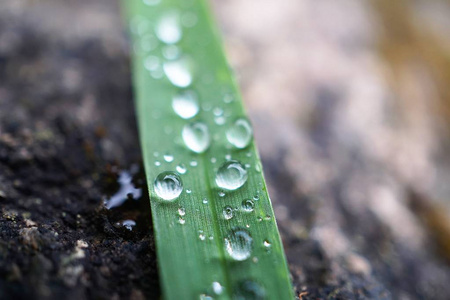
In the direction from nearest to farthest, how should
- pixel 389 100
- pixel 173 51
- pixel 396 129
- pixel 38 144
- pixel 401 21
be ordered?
1. pixel 38 144
2. pixel 173 51
3. pixel 396 129
4. pixel 389 100
5. pixel 401 21

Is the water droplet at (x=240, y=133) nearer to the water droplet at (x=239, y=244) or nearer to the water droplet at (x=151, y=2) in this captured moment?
the water droplet at (x=239, y=244)

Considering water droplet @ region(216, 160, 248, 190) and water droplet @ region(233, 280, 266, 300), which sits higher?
water droplet @ region(216, 160, 248, 190)

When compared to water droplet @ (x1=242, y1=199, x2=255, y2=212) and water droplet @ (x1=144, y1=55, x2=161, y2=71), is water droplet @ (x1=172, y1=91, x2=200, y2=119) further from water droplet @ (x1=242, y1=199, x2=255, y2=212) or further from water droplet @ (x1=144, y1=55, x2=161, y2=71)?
water droplet @ (x1=242, y1=199, x2=255, y2=212)

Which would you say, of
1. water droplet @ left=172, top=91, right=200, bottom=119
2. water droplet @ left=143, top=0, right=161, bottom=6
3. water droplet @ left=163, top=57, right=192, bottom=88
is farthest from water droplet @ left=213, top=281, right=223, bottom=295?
water droplet @ left=143, top=0, right=161, bottom=6

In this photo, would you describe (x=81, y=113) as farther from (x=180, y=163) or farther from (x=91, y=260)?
(x=91, y=260)

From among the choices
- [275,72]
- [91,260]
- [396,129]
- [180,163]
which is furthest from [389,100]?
[91,260]
